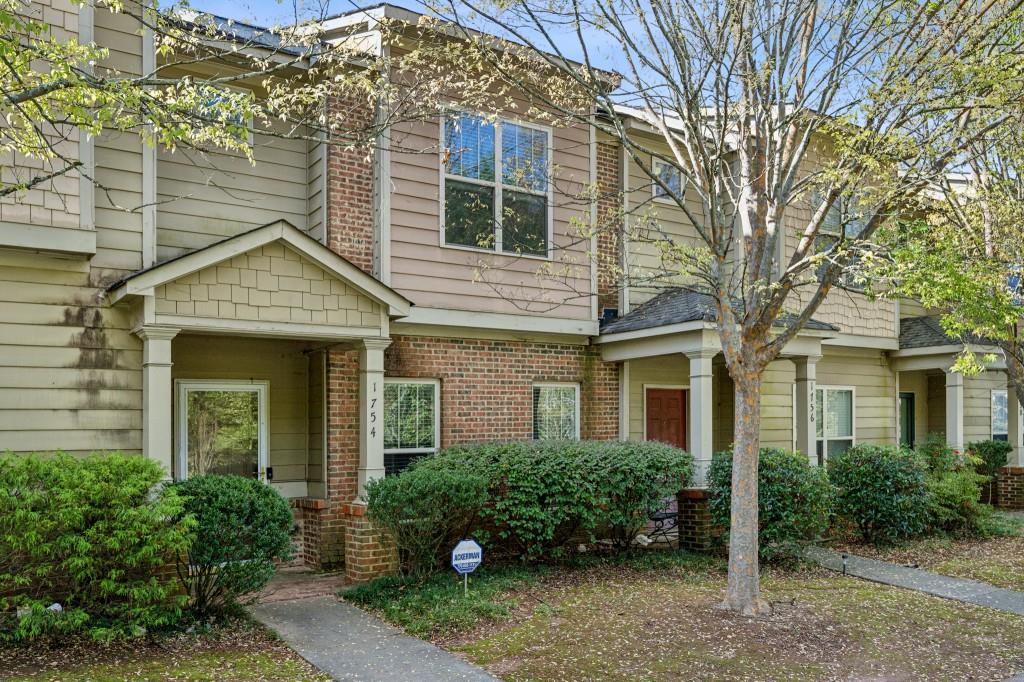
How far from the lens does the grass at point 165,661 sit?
6016mm

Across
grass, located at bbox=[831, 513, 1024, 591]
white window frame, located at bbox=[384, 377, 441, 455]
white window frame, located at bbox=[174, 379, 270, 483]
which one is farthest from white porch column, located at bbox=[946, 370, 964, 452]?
white window frame, located at bbox=[174, 379, 270, 483]

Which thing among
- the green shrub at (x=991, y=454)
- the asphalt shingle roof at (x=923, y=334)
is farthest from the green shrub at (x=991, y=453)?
the asphalt shingle roof at (x=923, y=334)

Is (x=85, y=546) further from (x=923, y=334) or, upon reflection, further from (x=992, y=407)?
(x=992, y=407)

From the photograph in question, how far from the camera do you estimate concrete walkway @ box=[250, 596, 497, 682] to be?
6.36 m

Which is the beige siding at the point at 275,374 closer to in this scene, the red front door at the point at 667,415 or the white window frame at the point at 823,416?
the red front door at the point at 667,415

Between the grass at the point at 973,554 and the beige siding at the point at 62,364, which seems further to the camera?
the grass at the point at 973,554

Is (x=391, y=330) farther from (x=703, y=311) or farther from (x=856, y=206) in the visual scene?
(x=856, y=206)

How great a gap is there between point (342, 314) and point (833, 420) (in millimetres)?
10754

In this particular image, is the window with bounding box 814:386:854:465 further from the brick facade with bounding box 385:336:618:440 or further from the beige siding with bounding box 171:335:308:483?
the beige siding with bounding box 171:335:308:483

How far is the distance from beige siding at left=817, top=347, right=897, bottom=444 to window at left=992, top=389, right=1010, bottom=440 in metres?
3.39

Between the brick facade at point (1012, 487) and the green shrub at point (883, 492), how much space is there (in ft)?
20.1

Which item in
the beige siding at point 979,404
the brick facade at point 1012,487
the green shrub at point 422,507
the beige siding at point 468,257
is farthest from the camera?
the beige siding at point 979,404

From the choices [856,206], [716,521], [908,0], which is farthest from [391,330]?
[908,0]

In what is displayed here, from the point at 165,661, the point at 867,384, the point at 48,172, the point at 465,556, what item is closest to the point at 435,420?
the point at 465,556
